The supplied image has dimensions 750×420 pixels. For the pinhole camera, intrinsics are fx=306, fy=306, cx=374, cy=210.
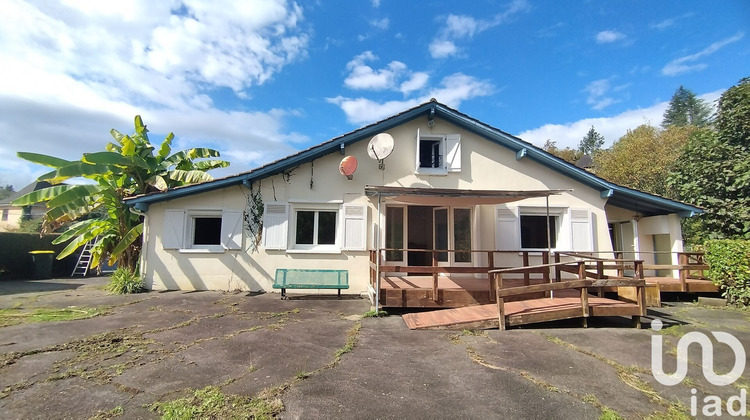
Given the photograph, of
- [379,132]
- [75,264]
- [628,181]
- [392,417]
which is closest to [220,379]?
[392,417]

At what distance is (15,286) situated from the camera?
454 inches

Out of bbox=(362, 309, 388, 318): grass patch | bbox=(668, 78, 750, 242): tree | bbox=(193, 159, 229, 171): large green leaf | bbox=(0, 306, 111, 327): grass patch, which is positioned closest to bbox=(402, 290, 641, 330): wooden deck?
bbox=(362, 309, 388, 318): grass patch

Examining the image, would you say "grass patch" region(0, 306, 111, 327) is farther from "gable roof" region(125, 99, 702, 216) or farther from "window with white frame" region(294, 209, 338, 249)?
"window with white frame" region(294, 209, 338, 249)

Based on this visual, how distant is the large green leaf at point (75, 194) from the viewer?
353 inches

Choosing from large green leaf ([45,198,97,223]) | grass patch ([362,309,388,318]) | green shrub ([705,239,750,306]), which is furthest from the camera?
large green leaf ([45,198,97,223])

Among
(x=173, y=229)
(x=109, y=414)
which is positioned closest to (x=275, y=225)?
(x=173, y=229)

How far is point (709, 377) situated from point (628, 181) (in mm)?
28794

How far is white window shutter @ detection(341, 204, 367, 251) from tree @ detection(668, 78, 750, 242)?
457 inches

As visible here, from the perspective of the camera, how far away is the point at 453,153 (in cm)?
1021

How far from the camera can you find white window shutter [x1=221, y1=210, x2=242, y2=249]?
31.4 feet

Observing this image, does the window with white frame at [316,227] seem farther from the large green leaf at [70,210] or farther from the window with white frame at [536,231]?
the large green leaf at [70,210]

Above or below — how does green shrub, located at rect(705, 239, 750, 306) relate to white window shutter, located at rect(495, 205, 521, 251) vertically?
below

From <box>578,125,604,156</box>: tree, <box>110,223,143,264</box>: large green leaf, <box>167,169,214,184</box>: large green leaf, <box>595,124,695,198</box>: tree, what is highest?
<box>578,125,604,156</box>: tree

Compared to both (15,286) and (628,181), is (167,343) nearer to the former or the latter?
(15,286)
